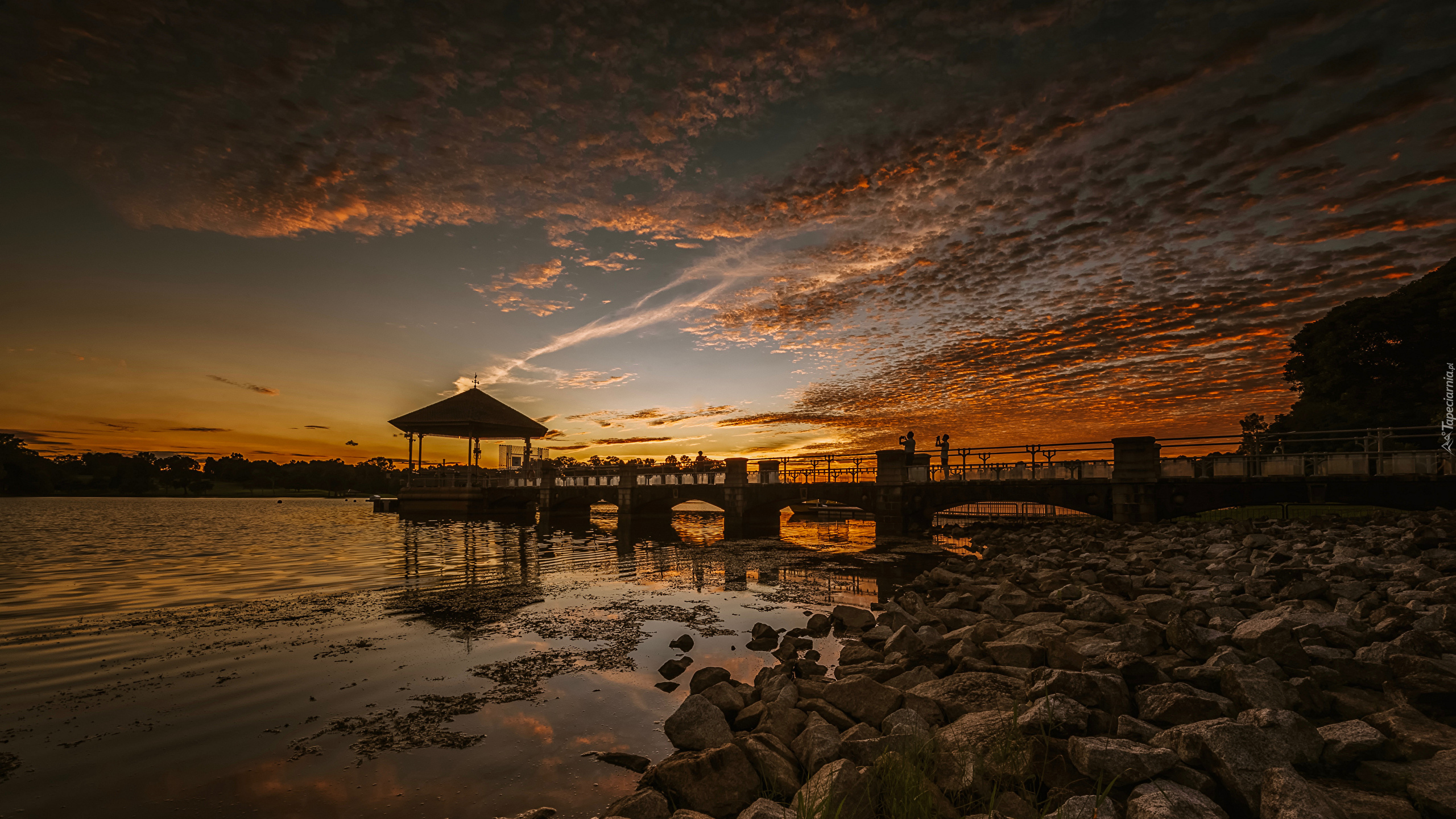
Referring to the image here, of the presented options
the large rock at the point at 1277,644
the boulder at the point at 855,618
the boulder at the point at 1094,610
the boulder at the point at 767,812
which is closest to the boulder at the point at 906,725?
the boulder at the point at 767,812

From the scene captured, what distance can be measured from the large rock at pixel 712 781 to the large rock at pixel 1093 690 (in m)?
2.51

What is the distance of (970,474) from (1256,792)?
25.4 metres

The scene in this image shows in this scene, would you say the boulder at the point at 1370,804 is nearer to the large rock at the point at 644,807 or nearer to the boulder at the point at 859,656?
the large rock at the point at 644,807

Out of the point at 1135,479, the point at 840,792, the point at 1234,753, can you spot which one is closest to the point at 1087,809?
the point at 1234,753

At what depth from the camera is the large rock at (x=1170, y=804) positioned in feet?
10.3

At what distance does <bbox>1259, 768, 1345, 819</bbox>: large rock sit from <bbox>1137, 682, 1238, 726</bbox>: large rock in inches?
45.7

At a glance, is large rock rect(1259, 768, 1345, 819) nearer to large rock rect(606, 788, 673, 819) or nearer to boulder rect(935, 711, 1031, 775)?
boulder rect(935, 711, 1031, 775)

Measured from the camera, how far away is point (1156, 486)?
2177cm

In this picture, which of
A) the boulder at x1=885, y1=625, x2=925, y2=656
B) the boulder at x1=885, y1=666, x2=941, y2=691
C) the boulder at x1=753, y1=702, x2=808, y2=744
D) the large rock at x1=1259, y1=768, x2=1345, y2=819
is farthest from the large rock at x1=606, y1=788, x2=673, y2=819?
the boulder at x1=885, y1=625, x2=925, y2=656

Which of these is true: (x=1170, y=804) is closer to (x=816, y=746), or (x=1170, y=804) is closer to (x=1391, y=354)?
(x=816, y=746)

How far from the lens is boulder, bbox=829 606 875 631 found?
10.5 meters

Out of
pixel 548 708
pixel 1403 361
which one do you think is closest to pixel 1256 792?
pixel 548 708

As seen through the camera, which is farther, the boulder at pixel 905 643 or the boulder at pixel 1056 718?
the boulder at pixel 905 643

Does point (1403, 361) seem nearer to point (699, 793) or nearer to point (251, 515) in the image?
point (699, 793)
